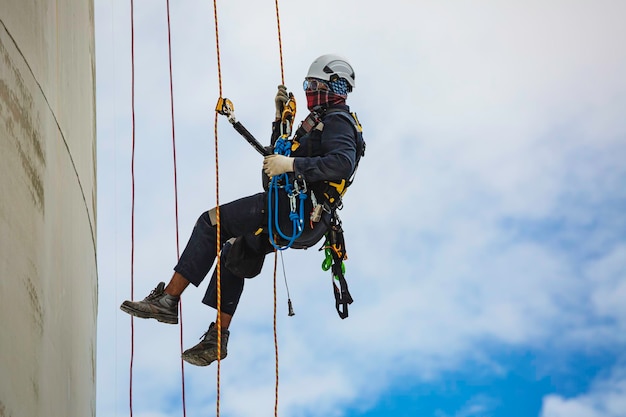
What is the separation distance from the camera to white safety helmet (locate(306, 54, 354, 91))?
23.3ft

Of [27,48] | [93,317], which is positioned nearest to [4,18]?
[27,48]

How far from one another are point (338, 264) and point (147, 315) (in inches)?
49.5

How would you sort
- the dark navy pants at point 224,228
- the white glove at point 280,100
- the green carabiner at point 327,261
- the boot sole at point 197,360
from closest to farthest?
the dark navy pants at point 224,228 → the boot sole at point 197,360 → the white glove at point 280,100 → the green carabiner at point 327,261

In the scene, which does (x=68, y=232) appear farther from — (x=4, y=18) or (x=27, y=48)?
(x=4, y=18)

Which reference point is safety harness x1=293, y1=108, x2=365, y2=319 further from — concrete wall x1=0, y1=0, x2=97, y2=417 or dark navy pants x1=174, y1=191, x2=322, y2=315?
concrete wall x1=0, y1=0, x2=97, y2=417

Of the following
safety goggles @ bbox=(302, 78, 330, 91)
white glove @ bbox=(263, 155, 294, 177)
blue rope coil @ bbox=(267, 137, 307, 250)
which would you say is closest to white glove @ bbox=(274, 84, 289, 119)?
safety goggles @ bbox=(302, 78, 330, 91)

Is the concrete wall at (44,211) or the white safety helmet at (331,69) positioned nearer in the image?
the concrete wall at (44,211)

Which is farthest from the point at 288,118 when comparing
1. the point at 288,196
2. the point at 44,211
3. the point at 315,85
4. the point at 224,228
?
the point at 44,211

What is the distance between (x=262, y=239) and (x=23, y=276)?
230 cm

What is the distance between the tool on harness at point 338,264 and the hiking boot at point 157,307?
1.00m

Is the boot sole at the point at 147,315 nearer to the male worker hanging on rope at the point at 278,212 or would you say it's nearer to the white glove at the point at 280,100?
the male worker hanging on rope at the point at 278,212

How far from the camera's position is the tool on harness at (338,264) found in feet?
23.6

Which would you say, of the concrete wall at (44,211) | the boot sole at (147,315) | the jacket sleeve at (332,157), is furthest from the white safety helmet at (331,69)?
the boot sole at (147,315)

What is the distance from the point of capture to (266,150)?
22.7ft
